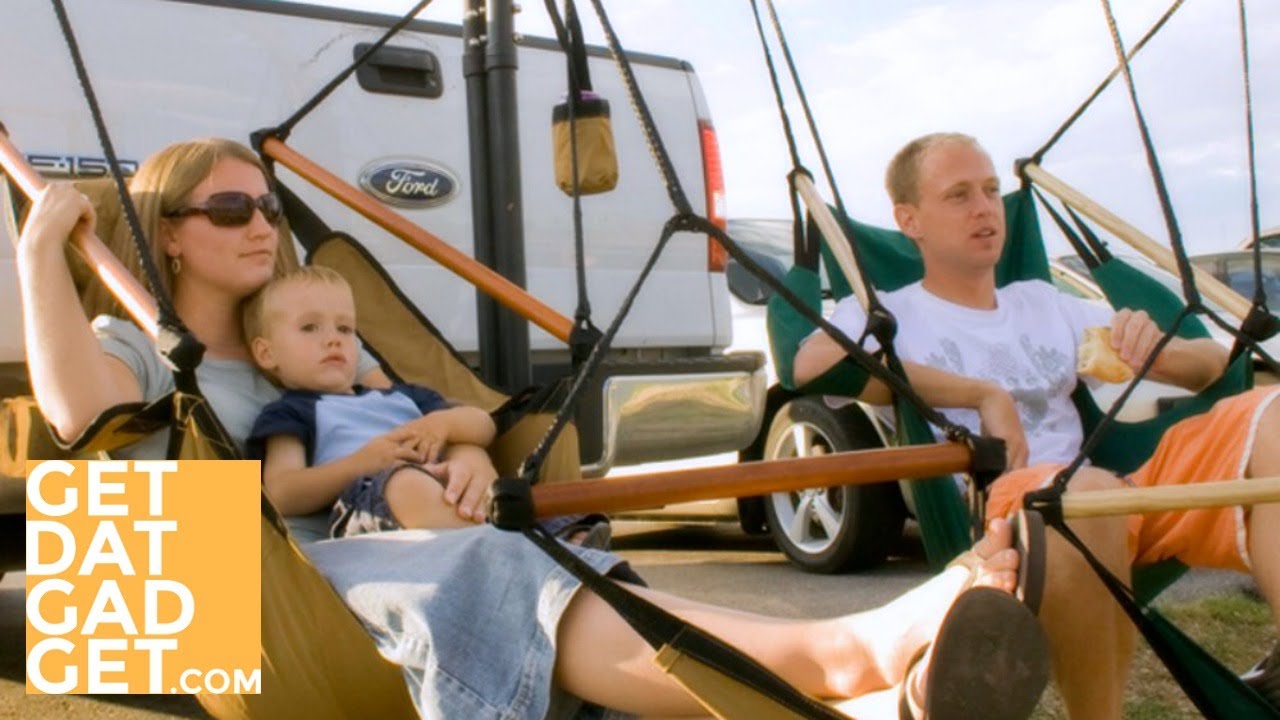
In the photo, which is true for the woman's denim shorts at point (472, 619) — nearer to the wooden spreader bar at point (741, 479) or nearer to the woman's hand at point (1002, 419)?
the wooden spreader bar at point (741, 479)

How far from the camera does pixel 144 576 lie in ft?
7.74

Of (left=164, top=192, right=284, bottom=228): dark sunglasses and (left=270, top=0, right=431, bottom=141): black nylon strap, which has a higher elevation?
(left=270, top=0, right=431, bottom=141): black nylon strap

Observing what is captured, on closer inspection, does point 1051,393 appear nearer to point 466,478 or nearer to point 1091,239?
point 1091,239

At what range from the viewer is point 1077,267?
6156 millimetres

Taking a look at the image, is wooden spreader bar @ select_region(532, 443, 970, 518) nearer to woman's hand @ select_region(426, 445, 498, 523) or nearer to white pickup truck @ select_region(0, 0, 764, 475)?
woman's hand @ select_region(426, 445, 498, 523)

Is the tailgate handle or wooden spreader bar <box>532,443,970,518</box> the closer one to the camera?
wooden spreader bar <box>532,443,970,518</box>

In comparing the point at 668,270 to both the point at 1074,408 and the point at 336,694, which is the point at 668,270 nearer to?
the point at 1074,408

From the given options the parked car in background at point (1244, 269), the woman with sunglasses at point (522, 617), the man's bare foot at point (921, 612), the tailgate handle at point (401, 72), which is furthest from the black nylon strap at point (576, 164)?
the parked car in background at point (1244, 269)

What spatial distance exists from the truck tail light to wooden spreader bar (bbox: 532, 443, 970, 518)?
2854 mm

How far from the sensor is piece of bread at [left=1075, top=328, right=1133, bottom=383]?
2895 millimetres

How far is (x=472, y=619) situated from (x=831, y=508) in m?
3.18

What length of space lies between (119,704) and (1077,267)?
414cm

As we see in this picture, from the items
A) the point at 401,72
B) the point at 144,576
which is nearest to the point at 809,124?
the point at 144,576

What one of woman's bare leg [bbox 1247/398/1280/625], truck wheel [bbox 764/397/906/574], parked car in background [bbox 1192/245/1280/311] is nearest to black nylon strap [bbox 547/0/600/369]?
woman's bare leg [bbox 1247/398/1280/625]
